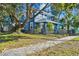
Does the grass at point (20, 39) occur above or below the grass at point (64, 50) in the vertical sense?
above

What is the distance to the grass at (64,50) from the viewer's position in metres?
4.09

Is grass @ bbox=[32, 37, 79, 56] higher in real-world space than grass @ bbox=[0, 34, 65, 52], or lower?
lower

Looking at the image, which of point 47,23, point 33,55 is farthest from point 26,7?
point 33,55

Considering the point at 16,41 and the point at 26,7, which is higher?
the point at 26,7

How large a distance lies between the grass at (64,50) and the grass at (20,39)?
0.13 metres

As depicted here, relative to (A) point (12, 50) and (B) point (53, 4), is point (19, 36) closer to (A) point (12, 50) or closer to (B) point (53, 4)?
(A) point (12, 50)

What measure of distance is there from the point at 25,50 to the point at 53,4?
61 centimetres

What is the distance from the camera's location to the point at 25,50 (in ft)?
13.5

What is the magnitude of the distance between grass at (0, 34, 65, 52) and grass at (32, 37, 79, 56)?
13 centimetres

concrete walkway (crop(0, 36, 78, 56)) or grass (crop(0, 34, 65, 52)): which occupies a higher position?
grass (crop(0, 34, 65, 52))

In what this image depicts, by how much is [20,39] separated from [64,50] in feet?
1.68

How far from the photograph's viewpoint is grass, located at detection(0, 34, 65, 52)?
412cm

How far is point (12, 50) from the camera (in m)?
4.10

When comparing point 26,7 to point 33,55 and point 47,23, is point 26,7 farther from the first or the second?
point 33,55
